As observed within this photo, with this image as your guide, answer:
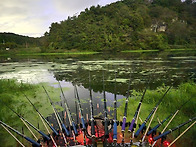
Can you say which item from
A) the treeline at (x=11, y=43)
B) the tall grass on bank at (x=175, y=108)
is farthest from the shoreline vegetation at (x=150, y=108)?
the treeline at (x=11, y=43)

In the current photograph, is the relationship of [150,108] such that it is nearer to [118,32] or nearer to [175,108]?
[175,108]

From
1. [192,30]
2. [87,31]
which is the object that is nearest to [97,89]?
[87,31]

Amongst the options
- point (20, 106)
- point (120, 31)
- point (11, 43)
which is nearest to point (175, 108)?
point (20, 106)

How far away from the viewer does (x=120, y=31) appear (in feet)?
214

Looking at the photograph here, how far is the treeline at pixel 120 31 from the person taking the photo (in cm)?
6075

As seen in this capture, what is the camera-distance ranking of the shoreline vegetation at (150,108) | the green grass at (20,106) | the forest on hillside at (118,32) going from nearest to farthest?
the shoreline vegetation at (150,108) < the green grass at (20,106) < the forest on hillside at (118,32)

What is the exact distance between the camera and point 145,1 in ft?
323

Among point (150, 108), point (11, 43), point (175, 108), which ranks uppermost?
point (11, 43)

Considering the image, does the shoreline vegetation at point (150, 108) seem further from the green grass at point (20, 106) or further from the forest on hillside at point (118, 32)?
the forest on hillside at point (118, 32)

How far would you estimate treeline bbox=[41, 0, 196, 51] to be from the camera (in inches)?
2392

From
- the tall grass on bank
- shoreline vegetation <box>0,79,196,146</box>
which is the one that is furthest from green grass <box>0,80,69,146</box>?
the tall grass on bank

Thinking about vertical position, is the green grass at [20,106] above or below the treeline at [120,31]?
below

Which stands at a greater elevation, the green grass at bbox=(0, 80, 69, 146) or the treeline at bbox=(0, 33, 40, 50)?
the treeline at bbox=(0, 33, 40, 50)

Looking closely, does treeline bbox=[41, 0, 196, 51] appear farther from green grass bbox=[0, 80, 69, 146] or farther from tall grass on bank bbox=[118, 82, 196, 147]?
tall grass on bank bbox=[118, 82, 196, 147]
